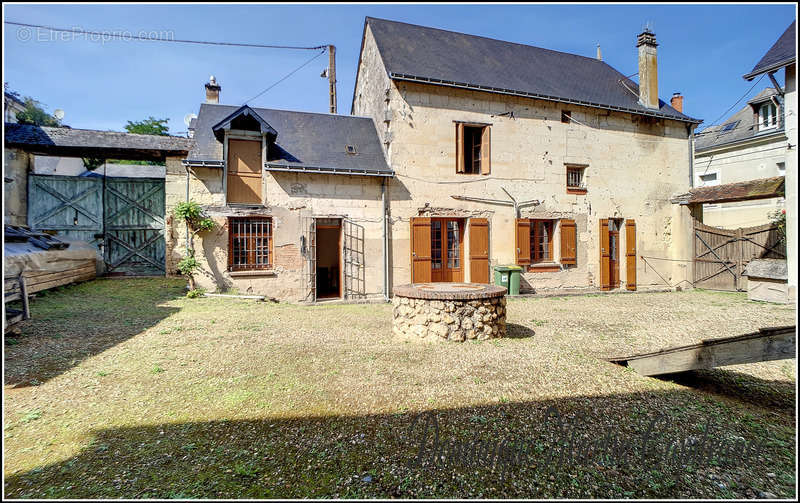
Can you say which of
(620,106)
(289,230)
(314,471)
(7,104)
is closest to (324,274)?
(289,230)

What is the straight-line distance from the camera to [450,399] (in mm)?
3902

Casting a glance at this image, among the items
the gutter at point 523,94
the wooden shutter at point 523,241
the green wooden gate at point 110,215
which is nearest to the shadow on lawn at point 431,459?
the wooden shutter at point 523,241

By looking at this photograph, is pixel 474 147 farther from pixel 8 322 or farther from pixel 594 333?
pixel 8 322

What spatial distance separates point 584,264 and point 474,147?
5.27 m

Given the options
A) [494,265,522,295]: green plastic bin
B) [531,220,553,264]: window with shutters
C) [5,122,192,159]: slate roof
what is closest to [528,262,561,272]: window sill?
[531,220,553,264]: window with shutters

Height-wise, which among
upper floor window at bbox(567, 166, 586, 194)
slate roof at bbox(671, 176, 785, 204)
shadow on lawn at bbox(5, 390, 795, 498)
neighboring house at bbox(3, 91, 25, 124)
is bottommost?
shadow on lawn at bbox(5, 390, 795, 498)

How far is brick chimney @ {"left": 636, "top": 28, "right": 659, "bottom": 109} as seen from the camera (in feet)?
43.5

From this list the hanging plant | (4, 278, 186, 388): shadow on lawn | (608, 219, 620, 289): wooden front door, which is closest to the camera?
(4, 278, 186, 388): shadow on lawn

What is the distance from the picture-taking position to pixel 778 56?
347 inches

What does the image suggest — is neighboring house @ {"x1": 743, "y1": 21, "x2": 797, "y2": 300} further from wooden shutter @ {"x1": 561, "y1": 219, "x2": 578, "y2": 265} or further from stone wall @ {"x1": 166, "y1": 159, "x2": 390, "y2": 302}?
stone wall @ {"x1": 166, "y1": 159, "x2": 390, "y2": 302}

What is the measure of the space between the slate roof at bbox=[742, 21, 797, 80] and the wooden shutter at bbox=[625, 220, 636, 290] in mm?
4980

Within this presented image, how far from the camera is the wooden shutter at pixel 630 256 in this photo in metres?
12.5

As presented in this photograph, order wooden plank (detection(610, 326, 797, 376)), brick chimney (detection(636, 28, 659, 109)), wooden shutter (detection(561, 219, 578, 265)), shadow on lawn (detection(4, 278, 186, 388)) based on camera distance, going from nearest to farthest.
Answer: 1. wooden plank (detection(610, 326, 797, 376))
2. shadow on lawn (detection(4, 278, 186, 388))
3. wooden shutter (detection(561, 219, 578, 265))
4. brick chimney (detection(636, 28, 659, 109))

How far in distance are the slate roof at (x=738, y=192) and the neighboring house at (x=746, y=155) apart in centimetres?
551
